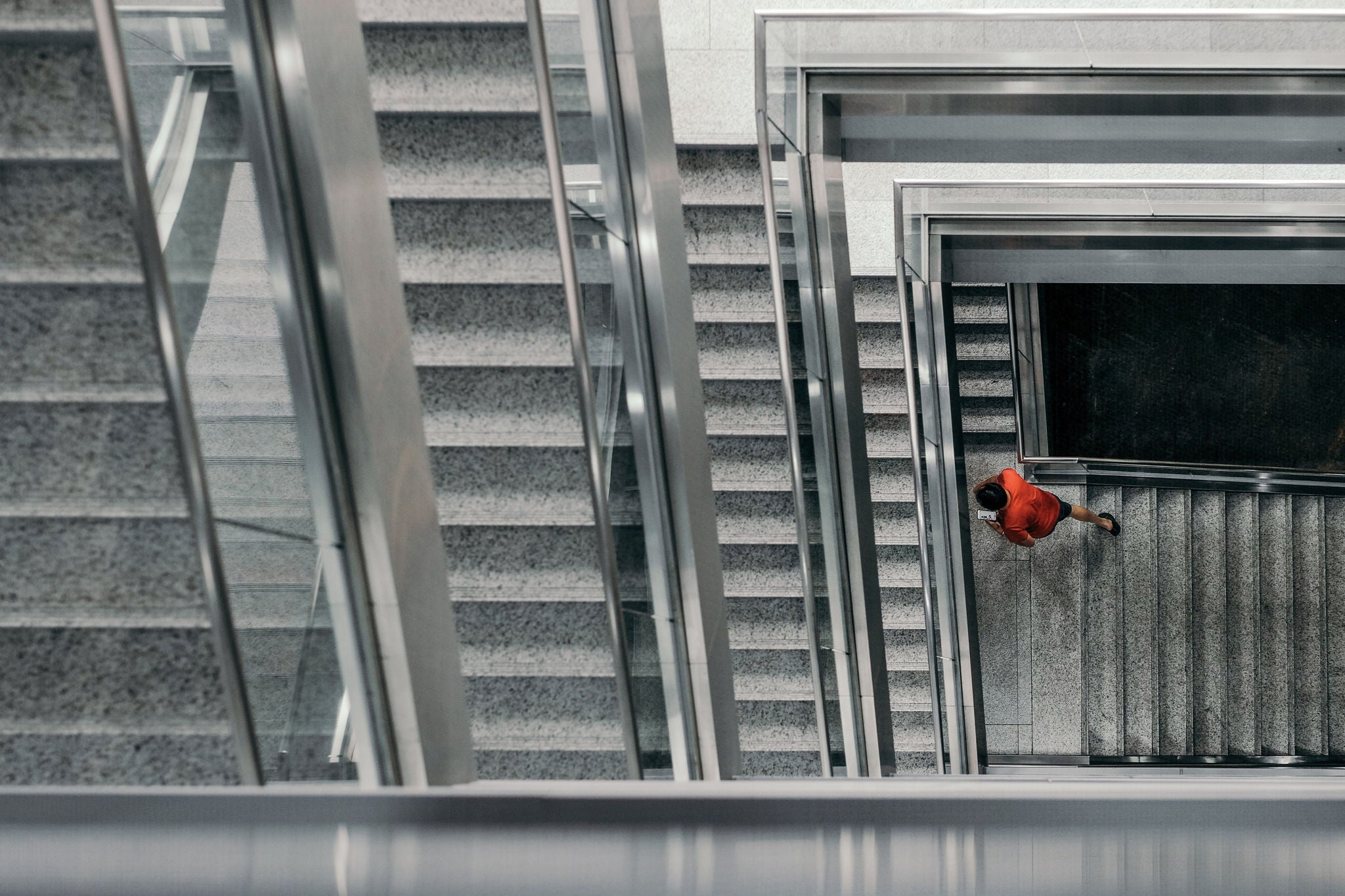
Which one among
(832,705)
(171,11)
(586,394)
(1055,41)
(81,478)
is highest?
(1055,41)

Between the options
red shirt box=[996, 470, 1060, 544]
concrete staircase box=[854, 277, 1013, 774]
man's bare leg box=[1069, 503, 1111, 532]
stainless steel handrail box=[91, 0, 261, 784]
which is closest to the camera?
stainless steel handrail box=[91, 0, 261, 784]

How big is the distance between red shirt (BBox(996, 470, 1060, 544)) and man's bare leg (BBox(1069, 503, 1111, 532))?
63 centimetres

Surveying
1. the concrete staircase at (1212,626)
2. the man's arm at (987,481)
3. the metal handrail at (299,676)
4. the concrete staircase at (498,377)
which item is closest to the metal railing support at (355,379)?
the metal handrail at (299,676)

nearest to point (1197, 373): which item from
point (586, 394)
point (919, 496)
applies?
point (919, 496)

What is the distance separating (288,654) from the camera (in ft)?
6.21

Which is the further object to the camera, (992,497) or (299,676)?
(992,497)

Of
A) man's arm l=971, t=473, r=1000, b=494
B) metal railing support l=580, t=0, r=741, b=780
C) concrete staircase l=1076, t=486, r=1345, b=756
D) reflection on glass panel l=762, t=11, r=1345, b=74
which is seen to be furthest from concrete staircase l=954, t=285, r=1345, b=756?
metal railing support l=580, t=0, r=741, b=780

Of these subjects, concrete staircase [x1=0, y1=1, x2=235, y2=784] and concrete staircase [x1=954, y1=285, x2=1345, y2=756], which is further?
concrete staircase [x1=954, y1=285, x2=1345, y2=756]

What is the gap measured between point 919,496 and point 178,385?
626 cm

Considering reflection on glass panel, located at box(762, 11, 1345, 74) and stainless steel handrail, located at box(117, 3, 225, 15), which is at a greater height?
reflection on glass panel, located at box(762, 11, 1345, 74)

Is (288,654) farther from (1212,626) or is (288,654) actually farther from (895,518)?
(1212,626)

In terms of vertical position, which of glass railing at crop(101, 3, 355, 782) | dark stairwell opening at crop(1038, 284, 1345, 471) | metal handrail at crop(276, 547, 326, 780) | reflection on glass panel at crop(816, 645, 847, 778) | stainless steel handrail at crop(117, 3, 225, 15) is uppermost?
dark stairwell opening at crop(1038, 284, 1345, 471)

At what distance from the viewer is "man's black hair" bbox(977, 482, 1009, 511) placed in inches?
342

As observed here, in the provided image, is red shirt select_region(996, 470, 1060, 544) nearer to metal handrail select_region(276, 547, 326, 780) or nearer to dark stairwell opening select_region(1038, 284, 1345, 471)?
dark stairwell opening select_region(1038, 284, 1345, 471)
